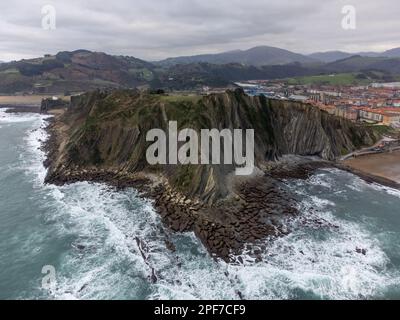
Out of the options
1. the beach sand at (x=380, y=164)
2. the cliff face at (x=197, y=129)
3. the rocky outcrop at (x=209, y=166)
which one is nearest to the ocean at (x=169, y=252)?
the rocky outcrop at (x=209, y=166)

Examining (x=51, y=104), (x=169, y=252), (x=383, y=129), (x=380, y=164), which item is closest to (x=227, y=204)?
(x=169, y=252)

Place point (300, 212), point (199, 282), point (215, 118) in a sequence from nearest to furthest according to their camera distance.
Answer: point (199, 282) < point (300, 212) < point (215, 118)

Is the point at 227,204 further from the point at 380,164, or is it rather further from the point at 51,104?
the point at 51,104

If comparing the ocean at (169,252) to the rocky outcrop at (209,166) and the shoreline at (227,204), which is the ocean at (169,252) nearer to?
the shoreline at (227,204)

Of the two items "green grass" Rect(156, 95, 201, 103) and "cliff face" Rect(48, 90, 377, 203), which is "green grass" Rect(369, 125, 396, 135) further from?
"green grass" Rect(156, 95, 201, 103)
